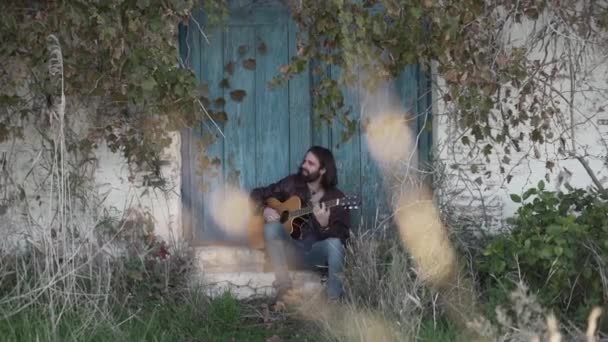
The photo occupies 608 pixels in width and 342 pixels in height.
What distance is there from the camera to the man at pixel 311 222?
19.4ft

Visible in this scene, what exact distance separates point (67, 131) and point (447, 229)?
7.69 ft

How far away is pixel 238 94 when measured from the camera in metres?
6.18

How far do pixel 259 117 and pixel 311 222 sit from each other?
789 millimetres

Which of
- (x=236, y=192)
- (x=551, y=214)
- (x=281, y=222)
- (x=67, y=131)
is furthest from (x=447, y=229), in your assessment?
(x=67, y=131)

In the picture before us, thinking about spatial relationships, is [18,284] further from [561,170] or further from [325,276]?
[561,170]

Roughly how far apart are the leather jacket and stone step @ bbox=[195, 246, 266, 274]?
1.17ft

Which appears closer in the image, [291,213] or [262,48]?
[291,213]

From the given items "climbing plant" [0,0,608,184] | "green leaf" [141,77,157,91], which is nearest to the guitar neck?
"climbing plant" [0,0,608,184]

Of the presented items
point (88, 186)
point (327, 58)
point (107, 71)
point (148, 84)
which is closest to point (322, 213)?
point (327, 58)

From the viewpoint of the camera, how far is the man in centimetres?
593

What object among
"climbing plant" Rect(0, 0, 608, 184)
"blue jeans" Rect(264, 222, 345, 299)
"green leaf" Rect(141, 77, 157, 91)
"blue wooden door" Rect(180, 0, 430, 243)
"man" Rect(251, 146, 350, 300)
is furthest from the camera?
"blue wooden door" Rect(180, 0, 430, 243)

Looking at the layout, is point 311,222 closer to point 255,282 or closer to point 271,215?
point 271,215

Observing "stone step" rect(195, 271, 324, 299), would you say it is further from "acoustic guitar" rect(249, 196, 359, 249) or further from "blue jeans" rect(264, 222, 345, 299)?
"acoustic guitar" rect(249, 196, 359, 249)

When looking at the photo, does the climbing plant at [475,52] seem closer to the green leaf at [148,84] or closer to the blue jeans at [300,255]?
the green leaf at [148,84]
